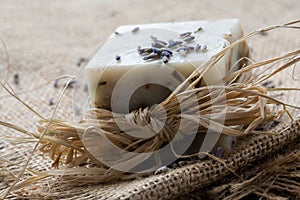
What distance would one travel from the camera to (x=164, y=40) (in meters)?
1.00

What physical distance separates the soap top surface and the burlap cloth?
0.56ft

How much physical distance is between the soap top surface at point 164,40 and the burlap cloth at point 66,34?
170 mm

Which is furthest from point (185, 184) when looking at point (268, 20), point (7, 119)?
point (268, 20)

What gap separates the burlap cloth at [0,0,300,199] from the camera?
3.88ft

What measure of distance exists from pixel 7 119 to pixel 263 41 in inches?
25.8

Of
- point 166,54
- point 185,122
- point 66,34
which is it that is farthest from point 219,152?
point 66,34

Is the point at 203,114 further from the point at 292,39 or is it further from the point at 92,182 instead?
the point at 292,39

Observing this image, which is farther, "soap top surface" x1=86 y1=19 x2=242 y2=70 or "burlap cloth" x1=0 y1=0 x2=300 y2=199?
"burlap cloth" x1=0 y1=0 x2=300 y2=199

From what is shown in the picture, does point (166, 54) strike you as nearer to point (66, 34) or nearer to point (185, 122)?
point (185, 122)

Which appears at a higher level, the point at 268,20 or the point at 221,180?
the point at 268,20

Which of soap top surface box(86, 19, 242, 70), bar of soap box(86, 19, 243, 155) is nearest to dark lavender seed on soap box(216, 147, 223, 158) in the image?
bar of soap box(86, 19, 243, 155)

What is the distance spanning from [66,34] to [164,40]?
703 millimetres

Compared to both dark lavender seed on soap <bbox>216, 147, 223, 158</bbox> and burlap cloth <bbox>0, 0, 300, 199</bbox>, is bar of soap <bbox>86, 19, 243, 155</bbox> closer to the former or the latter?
dark lavender seed on soap <bbox>216, 147, 223, 158</bbox>

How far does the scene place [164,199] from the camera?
2.64ft
